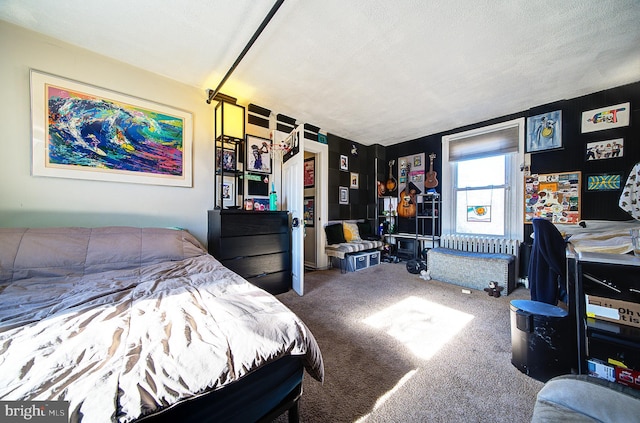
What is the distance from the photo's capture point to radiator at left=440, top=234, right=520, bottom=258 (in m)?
3.35

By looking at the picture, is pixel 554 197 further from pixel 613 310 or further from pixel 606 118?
pixel 613 310

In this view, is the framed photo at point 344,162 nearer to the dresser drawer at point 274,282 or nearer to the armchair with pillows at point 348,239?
the armchair with pillows at point 348,239

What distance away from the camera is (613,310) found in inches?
46.5

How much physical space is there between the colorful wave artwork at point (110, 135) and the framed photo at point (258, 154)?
0.81m

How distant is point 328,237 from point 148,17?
3.54 meters

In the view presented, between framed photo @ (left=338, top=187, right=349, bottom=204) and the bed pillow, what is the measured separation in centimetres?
56

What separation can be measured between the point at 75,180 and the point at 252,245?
1706 millimetres

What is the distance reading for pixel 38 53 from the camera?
190 centimetres

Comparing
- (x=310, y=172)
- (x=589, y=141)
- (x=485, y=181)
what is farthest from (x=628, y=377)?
(x=310, y=172)

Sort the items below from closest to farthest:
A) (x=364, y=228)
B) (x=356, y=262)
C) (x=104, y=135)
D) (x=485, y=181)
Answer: (x=104, y=135)
(x=485, y=181)
(x=356, y=262)
(x=364, y=228)

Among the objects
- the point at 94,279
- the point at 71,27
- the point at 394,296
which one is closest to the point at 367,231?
the point at 394,296

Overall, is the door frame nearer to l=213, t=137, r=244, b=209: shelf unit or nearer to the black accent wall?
l=213, t=137, r=244, b=209: shelf unit

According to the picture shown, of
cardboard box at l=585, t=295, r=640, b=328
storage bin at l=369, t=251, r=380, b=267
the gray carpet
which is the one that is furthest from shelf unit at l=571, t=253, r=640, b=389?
storage bin at l=369, t=251, r=380, b=267

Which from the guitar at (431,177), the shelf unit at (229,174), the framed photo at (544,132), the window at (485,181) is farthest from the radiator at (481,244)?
the shelf unit at (229,174)
